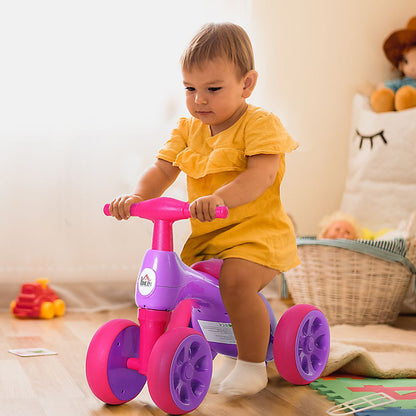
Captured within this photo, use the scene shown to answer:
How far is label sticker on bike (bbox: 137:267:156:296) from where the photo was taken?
1157 mm

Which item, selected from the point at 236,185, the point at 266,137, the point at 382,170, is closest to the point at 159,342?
the point at 236,185

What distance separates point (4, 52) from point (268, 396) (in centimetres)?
146

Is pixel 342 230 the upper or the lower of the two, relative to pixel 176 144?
lower

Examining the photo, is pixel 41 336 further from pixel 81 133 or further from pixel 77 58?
pixel 77 58

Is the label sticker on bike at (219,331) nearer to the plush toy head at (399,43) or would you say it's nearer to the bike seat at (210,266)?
the bike seat at (210,266)

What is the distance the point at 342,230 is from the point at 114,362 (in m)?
1.31

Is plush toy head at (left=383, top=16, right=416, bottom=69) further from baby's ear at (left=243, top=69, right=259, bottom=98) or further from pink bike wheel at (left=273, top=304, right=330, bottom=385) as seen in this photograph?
pink bike wheel at (left=273, top=304, right=330, bottom=385)

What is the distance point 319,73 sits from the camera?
8.80ft

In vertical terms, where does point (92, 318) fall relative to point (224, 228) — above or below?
below

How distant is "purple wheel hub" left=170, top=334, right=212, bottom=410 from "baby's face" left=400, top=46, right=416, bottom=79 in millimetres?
1801

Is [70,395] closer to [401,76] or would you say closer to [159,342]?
[159,342]

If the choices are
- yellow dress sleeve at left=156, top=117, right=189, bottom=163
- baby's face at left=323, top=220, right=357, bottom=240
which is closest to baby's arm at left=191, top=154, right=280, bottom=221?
yellow dress sleeve at left=156, top=117, right=189, bottom=163

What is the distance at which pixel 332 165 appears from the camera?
2715mm

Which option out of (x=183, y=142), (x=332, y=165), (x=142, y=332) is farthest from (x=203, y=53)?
(x=332, y=165)
